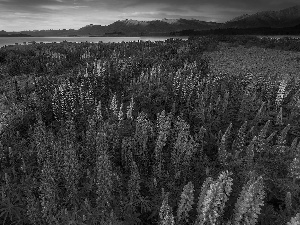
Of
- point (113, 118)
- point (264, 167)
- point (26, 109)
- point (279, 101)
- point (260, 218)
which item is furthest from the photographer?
point (26, 109)

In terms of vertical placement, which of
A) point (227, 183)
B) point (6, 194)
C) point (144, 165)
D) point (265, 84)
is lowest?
point (6, 194)

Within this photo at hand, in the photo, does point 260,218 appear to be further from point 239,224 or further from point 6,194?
point 6,194

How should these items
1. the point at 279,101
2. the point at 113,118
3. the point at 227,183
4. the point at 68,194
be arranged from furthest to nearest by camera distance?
the point at 279,101 → the point at 113,118 → the point at 68,194 → the point at 227,183

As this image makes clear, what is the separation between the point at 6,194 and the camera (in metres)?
8.59

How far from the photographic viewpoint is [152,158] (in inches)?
388

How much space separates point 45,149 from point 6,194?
190cm

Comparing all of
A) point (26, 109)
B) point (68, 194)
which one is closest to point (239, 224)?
point (68, 194)

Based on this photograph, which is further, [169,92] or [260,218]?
[169,92]

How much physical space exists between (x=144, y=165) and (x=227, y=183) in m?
4.55

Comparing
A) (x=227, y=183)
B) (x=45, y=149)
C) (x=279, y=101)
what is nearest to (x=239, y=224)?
(x=227, y=183)

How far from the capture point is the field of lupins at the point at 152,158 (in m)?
7.05

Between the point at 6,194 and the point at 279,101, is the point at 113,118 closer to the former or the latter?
the point at 6,194

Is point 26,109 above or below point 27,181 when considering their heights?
above

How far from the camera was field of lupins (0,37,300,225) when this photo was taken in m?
7.05
